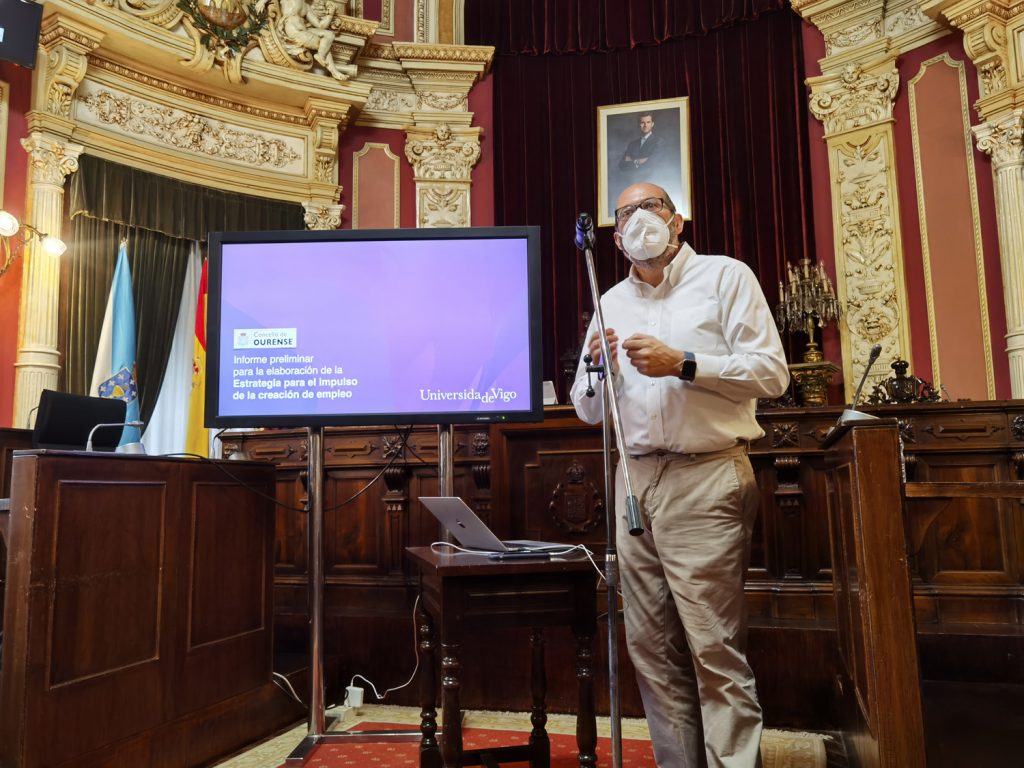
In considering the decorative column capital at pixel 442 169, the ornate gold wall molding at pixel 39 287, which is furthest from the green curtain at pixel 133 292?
the decorative column capital at pixel 442 169

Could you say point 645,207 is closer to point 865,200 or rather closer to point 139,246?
point 865,200

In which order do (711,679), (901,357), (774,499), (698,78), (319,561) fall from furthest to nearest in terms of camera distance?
(698,78), (901,357), (774,499), (319,561), (711,679)

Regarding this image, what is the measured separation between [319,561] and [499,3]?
5.26 metres

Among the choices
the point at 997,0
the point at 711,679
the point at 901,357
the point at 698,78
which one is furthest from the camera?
the point at 698,78

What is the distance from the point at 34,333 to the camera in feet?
16.0

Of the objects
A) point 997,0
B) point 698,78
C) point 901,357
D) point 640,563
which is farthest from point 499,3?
point 640,563

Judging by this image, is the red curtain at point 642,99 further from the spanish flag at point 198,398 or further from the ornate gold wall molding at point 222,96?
the spanish flag at point 198,398

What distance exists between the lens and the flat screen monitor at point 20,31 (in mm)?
4750

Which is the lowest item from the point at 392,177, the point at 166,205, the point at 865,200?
the point at 865,200

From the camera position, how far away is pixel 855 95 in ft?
18.0

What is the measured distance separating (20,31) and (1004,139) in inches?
229

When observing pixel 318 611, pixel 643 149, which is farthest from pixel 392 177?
pixel 318 611

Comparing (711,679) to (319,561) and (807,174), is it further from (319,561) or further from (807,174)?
(807,174)

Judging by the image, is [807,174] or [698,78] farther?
[698,78]
